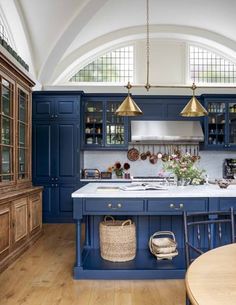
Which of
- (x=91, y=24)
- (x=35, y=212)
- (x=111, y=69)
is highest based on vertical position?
(x=91, y=24)

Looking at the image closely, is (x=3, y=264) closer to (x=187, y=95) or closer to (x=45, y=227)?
(x=45, y=227)

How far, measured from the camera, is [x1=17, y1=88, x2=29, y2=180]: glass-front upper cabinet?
4.68m

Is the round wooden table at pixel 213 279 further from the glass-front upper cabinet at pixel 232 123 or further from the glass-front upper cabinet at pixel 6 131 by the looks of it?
the glass-front upper cabinet at pixel 232 123

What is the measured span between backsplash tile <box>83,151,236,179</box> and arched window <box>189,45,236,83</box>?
1.74m

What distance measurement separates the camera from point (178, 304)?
9.28 ft

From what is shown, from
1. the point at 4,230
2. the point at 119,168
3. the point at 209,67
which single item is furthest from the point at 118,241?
the point at 209,67

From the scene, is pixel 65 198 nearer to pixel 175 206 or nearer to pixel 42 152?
pixel 42 152

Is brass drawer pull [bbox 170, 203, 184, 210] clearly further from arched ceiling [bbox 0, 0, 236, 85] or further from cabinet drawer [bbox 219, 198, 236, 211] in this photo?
arched ceiling [bbox 0, 0, 236, 85]

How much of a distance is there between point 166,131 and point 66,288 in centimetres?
426

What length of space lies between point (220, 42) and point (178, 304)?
6043 millimetres

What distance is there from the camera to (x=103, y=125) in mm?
6836

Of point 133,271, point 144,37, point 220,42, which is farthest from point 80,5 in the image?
point 133,271

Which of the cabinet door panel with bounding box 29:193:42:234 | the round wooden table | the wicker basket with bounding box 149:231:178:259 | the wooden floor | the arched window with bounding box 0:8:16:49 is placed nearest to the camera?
the round wooden table

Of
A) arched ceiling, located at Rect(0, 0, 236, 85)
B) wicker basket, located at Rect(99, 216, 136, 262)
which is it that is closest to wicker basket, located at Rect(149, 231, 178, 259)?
wicker basket, located at Rect(99, 216, 136, 262)
